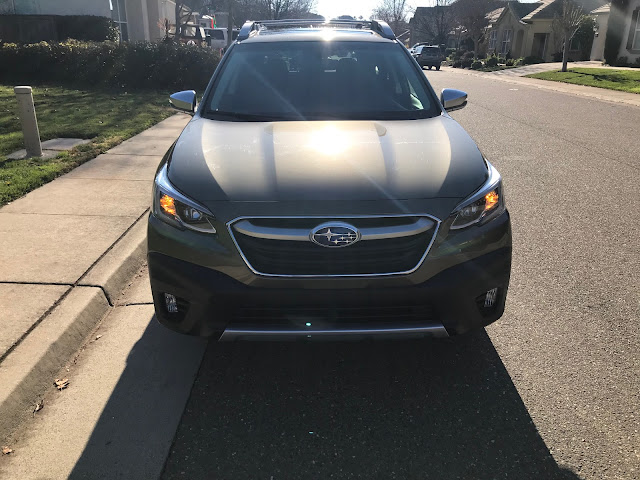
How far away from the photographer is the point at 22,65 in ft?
55.8

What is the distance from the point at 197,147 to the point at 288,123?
70cm

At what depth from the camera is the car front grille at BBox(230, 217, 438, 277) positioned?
107 inches

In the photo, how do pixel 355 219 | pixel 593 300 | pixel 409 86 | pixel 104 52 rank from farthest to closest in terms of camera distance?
pixel 104 52
pixel 409 86
pixel 593 300
pixel 355 219

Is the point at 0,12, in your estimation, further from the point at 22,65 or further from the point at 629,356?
the point at 629,356

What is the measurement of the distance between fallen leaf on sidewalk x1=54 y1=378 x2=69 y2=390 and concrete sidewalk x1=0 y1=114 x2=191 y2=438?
0.04 meters

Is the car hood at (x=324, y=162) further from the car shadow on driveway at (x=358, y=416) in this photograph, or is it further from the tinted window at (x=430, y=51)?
the tinted window at (x=430, y=51)

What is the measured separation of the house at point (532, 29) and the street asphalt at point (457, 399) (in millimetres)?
48227

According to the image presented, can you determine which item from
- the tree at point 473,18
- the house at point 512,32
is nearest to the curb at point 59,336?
the house at point 512,32

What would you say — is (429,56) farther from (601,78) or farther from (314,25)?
(314,25)

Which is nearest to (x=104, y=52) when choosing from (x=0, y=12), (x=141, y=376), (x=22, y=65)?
(x=22, y=65)

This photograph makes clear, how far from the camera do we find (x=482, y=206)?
2.91 m

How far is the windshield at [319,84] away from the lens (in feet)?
13.0

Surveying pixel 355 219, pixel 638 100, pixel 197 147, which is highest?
pixel 197 147

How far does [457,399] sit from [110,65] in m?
16.0
